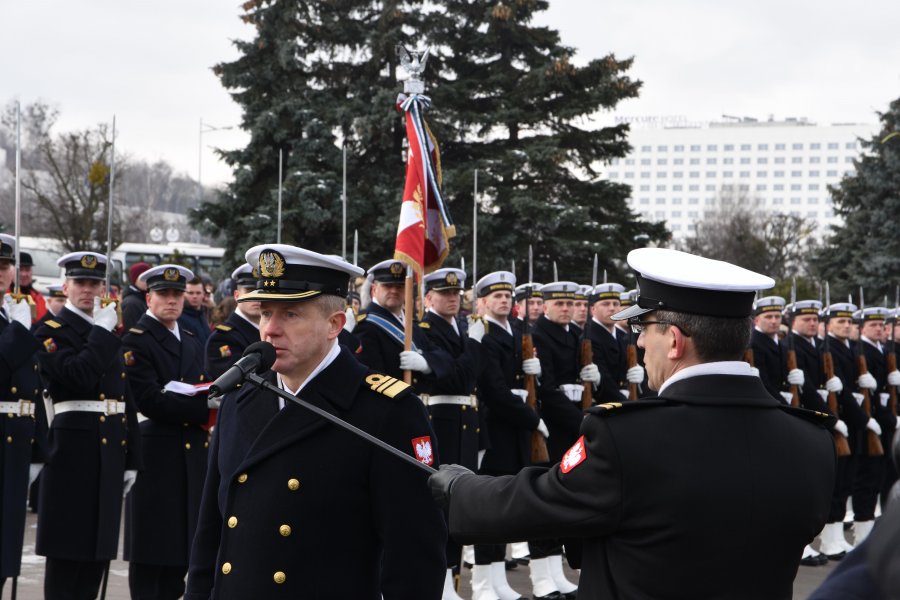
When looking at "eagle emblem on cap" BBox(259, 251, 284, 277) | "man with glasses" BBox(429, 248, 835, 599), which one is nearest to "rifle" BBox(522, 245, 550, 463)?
"eagle emblem on cap" BBox(259, 251, 284, 277)

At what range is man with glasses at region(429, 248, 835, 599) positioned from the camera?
2619 millimetres

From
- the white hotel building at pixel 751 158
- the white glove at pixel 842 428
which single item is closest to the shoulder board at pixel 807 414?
the white glove at pixel 842 428

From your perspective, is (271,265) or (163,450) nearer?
(271,265)

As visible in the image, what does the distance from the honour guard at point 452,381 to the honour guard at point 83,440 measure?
226 centimetres

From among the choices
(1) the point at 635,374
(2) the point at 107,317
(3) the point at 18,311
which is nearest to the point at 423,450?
(3) the point at 18,311

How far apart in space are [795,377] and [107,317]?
668 centimetres

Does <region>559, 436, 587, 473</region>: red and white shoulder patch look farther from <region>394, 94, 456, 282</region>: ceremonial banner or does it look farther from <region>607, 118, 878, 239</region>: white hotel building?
<region>607, 118, 878, 239</region>: white hotel building

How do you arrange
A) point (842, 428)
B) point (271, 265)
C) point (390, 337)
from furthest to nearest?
point (842, 428), point (390, 337), point (271, 265)

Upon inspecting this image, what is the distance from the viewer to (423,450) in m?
3.46

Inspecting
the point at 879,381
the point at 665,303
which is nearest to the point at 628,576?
the point at 665,303

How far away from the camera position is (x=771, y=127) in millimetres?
152500

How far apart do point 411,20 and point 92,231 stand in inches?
366

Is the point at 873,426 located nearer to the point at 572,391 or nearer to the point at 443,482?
the point at 572,391

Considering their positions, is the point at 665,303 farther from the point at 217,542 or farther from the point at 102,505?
the point at 102,505
